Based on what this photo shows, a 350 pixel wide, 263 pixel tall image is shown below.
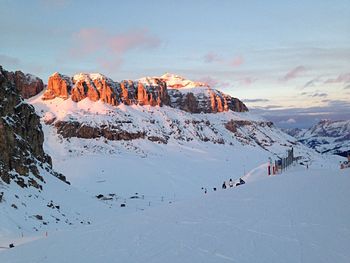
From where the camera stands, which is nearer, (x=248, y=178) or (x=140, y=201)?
(x=248, y=178)

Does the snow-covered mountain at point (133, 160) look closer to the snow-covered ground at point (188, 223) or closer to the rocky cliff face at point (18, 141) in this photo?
the snow-covered ground at point (188, 223)

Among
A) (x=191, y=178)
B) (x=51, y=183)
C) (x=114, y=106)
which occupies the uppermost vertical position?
(x=114, y=106)

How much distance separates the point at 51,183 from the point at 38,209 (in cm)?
905

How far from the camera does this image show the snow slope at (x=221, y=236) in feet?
33.4

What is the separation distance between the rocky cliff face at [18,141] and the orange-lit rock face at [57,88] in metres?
88.0

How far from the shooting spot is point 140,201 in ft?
171

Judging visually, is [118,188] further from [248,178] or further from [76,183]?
[248,178]

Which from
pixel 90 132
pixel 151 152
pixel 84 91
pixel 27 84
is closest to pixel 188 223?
pixel 151 152

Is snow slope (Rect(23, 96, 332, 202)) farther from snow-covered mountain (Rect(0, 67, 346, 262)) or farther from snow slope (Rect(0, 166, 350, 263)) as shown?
snow slope (Rect(0, 166, 350, 263))

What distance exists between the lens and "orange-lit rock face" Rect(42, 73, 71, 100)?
128625 millimetres

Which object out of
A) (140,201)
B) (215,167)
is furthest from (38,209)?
(215,167)

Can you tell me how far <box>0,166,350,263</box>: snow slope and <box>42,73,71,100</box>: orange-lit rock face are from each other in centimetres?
11698

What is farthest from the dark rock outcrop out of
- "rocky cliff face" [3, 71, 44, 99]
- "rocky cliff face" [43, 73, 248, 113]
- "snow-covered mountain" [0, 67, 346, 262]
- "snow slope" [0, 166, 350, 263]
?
"snow slope" [0, 166, 350, 263]

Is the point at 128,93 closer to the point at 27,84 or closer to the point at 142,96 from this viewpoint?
the point at 142,96
